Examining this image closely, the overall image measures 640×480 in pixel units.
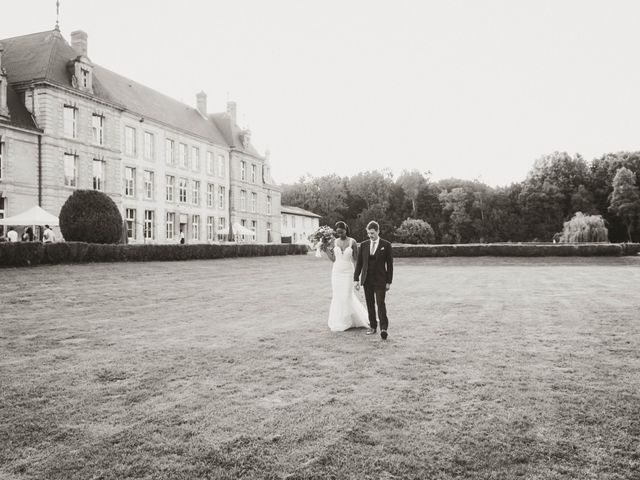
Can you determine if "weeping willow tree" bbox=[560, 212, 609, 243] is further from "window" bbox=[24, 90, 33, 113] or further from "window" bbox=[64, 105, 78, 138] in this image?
"window" bbox=[24, 90, 33, 113]

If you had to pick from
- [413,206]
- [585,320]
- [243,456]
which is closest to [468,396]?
[243,456]

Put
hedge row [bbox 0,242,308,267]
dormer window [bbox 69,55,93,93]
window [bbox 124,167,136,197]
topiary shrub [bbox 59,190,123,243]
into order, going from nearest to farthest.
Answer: hedge row [bbox 0,242,308,267] < topiary shrub [bbox 59,190,123,243] < dormer window [bbox 69,55,93,93] < window [bbox 124,167,136,197]

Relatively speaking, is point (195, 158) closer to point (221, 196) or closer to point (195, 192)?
point (195, 192)

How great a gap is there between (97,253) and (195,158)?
26.1 meters

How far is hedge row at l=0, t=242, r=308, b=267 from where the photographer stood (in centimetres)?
1883

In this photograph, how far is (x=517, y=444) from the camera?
4.20 meters

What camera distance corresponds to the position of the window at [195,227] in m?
45.8

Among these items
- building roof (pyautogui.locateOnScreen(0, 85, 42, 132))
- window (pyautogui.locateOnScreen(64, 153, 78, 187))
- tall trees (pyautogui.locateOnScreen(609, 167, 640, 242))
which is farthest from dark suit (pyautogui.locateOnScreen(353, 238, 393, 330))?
tall trees (pyautogui.locateOnScreen(609, 167, 640, 242))

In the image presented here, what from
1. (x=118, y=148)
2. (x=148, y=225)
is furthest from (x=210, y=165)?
(x=118, y=148)

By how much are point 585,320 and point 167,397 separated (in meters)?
8.71

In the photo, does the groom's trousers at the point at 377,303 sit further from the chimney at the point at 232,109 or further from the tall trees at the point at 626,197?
the tall trees at the point at 626,197

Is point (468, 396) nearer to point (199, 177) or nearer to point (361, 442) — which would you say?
point (361, 442)

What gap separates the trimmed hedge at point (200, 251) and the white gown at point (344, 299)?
14516mm

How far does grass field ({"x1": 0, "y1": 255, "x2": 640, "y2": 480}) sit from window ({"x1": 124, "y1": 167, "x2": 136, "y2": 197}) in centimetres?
2917
